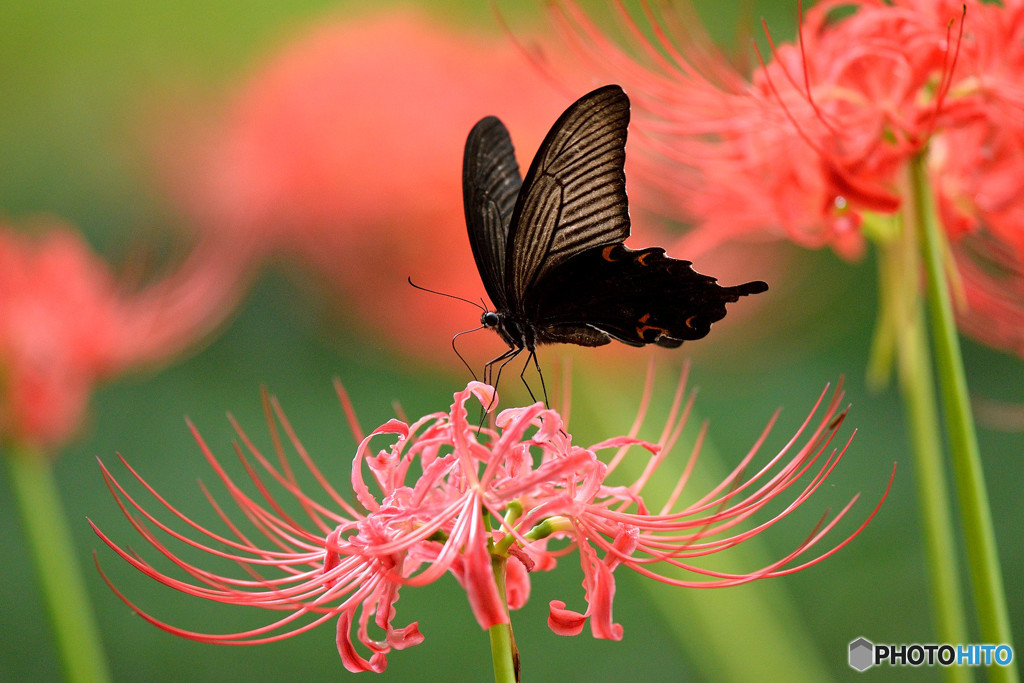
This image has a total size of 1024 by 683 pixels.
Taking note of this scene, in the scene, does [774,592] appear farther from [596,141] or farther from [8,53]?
[8,53]

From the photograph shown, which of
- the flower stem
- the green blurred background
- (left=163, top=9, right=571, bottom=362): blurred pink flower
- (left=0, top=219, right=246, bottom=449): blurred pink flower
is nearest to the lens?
the flower stem

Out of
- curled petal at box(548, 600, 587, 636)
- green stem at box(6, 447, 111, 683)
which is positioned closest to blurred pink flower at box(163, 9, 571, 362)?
green stem at box(6, 447, 111, 683)

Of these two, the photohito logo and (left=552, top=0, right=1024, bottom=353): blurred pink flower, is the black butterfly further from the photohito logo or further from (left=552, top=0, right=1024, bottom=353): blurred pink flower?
the photohito logo

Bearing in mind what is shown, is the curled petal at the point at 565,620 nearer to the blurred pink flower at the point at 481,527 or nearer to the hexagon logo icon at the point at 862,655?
the blurred pink flower at the point at 481,527

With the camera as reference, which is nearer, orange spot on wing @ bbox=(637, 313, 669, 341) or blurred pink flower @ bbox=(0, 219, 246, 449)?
orange spot on wing @ bbox=(637, 313, 669, 341)

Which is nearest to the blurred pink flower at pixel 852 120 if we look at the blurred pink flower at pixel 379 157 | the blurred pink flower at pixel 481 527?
the blurred pink flower at pixel 481 527

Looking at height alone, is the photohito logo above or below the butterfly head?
below

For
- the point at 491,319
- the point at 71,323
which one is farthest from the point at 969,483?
the point at 71,323

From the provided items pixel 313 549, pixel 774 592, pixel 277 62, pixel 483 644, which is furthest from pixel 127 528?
pixel 313 549

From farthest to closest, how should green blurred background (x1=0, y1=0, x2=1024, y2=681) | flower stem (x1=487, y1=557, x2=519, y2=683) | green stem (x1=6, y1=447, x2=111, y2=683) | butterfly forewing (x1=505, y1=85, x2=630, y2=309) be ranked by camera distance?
green blurred background (x1=0, y1=0, x2=1024, y2=681), green stem (x1=6, y1=447, x2=111, y2=683), butterfly forewing (x1=505, y1=85, x2=630, y2=309), flower stem (x1=487, y1=557, x2=519, y2=683)
